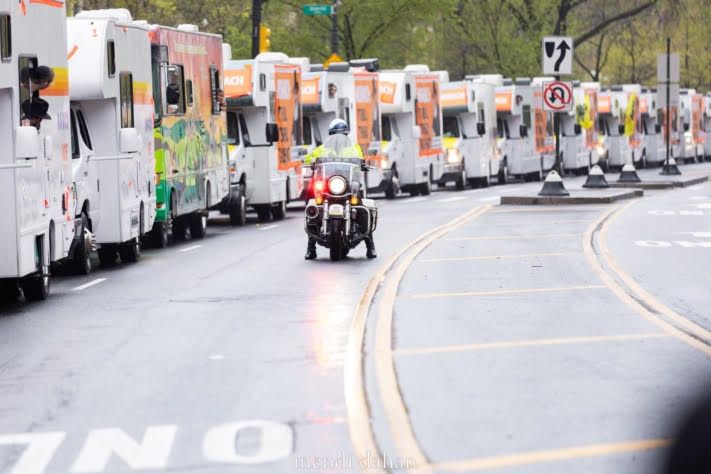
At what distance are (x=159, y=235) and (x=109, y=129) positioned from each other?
14.1ft

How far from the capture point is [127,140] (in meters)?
21.6

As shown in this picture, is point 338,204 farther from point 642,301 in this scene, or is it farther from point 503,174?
point 503,174

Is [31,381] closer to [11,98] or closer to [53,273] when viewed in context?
[11,98]

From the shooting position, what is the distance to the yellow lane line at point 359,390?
8.67 m

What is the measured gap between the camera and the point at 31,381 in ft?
37.7

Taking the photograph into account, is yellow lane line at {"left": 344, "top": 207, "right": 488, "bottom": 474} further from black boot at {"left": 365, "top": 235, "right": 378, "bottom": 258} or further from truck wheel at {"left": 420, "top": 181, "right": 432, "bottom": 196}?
truck wheel at {"left": 420, "top": 181, "right": 432, "bottom": 196}

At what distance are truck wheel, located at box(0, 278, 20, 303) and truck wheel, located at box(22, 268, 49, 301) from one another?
16 cm

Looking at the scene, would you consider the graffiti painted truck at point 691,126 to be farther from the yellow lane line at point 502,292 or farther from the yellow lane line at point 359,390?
the yellow lane line at point 359,390

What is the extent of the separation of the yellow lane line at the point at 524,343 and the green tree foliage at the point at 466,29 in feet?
94.3

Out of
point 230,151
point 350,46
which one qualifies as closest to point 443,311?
point 230,151

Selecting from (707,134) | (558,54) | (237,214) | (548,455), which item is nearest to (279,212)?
(237,214)

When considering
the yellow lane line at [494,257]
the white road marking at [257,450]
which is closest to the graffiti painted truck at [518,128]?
the yellow lane line at [494,257]

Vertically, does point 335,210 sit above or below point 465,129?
below

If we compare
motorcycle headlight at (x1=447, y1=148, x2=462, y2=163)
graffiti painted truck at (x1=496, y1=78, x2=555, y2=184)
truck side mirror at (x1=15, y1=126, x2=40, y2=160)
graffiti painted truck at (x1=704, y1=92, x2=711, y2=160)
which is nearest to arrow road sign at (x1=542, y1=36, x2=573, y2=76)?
motorcycle headlight at (x1=447, y1=148, x2=462, y2=163)
